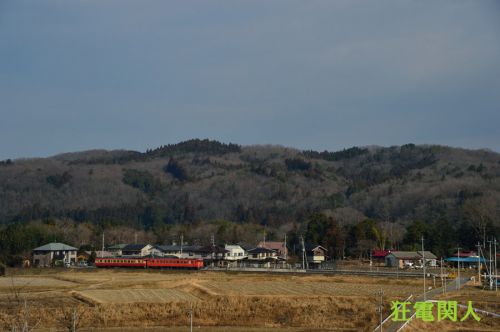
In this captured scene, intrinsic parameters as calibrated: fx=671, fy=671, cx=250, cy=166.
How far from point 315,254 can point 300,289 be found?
40.9m

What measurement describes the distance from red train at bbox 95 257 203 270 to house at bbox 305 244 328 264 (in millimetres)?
18796

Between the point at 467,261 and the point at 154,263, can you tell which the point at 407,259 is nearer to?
the point at 467,261

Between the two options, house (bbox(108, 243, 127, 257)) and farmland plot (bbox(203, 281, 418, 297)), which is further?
house (bbox(108, 243, 127, 257))

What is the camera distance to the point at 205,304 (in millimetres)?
40188

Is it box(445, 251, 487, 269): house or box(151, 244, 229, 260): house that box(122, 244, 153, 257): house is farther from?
box(445, 251, 487, 269): house

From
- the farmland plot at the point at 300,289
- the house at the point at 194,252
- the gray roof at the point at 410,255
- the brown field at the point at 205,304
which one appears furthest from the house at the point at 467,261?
the house at the point at 194,252

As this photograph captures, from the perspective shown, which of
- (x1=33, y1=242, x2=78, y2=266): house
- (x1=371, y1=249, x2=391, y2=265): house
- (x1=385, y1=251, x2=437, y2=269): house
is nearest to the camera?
(x1=385, y1=251, x2=437, y2=269): house

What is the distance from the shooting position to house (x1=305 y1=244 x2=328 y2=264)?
89125 mm

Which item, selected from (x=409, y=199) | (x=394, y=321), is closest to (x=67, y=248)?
(x=394, y=321)

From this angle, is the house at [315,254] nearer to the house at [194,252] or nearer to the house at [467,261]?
the house at [194,252]

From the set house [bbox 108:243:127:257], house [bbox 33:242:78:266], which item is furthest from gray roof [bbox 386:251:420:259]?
house [bbox 33:242:78:266]

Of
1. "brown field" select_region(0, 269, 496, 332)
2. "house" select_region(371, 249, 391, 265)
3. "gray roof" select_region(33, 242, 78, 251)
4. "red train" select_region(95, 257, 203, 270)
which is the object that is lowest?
"brown field" select_region(0, 269, 496, 332)

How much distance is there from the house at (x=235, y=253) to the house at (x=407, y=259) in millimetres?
22172

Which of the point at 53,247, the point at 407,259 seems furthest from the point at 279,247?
the point at 53,247
